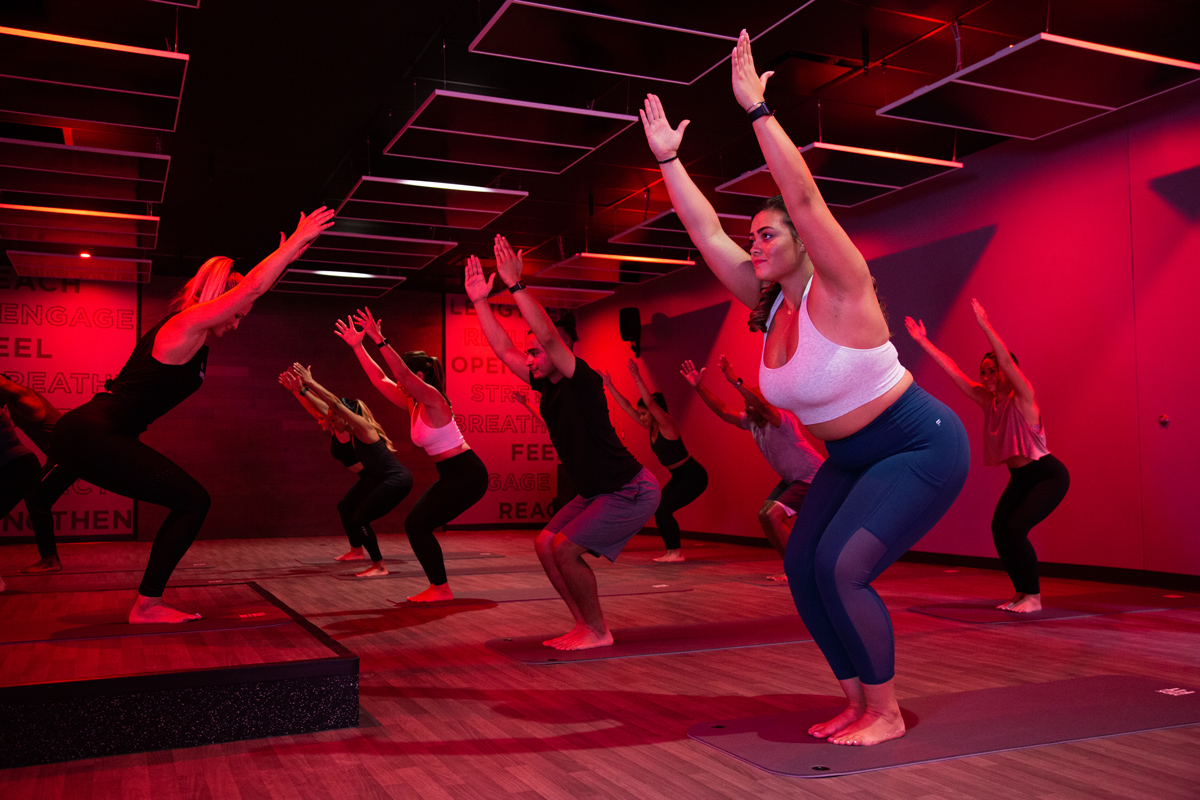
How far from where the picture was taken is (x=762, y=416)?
549cm

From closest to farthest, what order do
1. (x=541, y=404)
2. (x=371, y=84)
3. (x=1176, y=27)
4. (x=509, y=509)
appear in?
1. (x=541, y=404)
2. (x=1176, y=27)
3. (x=371, y=84)
4. (x=509, y=509)

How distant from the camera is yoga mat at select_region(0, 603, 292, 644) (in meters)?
3.00

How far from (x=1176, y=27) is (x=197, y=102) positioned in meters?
6.15

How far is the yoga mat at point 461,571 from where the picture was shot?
6.68 m

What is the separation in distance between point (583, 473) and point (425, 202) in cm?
397

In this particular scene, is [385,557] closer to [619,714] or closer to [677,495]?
[677,495]

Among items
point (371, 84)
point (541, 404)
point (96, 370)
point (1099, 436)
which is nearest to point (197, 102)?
point (371, 84)

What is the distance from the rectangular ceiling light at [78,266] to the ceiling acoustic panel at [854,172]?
6361 mm

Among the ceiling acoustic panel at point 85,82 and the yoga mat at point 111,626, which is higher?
the ceiling acoustic panel at point 85,82

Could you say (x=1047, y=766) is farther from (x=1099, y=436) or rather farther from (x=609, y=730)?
(x=1099, y=436)

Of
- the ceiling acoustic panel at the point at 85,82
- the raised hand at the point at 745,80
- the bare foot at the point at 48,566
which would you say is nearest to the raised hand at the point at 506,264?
the raised hand at the point at 745,80

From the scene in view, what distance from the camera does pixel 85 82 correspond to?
489 cm

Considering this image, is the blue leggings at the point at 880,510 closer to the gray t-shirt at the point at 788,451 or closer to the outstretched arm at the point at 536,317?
the outstretched arm at the point at 536,317

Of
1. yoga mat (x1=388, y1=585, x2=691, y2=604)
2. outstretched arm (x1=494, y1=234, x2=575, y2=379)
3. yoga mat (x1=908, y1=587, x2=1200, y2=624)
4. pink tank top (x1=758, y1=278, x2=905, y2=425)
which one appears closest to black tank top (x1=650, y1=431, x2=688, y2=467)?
yoga mat (x1=388, y1=585, x2=691, y2=604)
